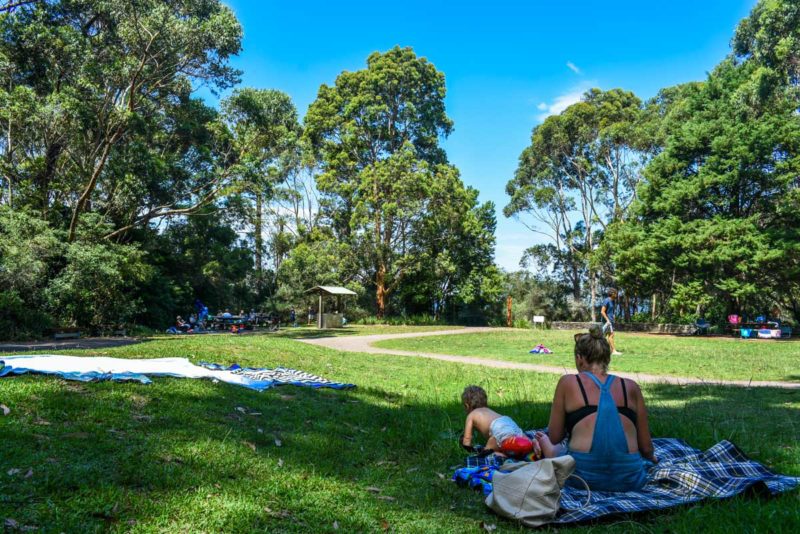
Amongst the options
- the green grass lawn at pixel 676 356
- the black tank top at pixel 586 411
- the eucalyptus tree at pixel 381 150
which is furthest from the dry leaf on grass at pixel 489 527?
the eucalyptus tree at pixel 381 150

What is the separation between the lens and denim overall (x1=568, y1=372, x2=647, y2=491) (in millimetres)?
3377

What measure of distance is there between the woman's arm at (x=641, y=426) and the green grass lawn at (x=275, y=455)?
500 mm

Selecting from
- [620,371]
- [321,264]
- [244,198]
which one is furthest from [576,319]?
[620,371]

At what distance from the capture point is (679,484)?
3.49m

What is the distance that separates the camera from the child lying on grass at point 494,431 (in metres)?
4.10

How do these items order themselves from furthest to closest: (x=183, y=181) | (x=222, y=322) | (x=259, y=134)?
(x=222, y=322) < (x=183, y=181) < (x=259, y=134)

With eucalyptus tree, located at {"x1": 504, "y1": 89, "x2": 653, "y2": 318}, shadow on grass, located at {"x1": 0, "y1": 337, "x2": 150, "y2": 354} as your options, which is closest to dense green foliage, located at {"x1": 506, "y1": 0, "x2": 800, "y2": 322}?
eucalyptus tree, located at {"x1": 504, "y1": 89, "x2": 653, "y2": 318}

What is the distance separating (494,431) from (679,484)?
1393 millimetres

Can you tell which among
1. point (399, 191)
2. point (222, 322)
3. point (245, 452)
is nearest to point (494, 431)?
point (245, 452)

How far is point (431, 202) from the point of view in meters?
35.1

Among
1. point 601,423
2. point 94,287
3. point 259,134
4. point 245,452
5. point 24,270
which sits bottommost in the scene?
point 245,452

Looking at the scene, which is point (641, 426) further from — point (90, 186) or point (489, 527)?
point (90, 186)

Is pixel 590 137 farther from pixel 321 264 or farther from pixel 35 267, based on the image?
pixel 35 267

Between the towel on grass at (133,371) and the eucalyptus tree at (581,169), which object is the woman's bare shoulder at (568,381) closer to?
the towel on grass at (133,371)
